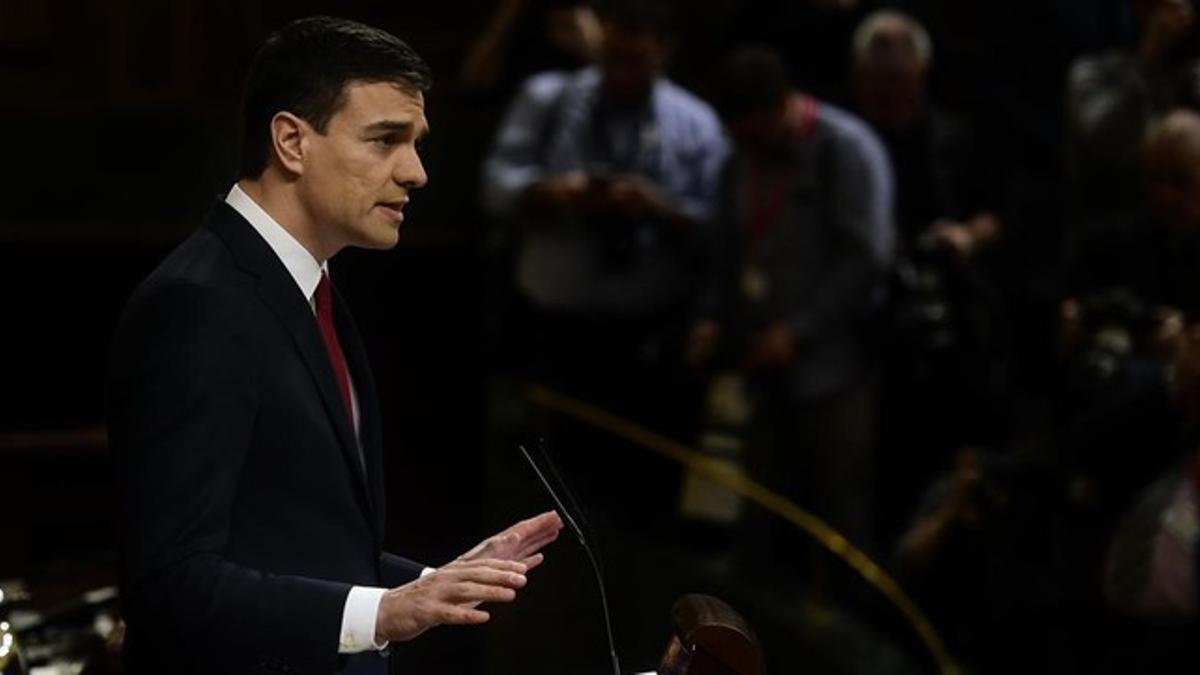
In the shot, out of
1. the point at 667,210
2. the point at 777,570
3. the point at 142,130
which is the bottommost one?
the point at 777,570

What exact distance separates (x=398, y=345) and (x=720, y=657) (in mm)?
4126

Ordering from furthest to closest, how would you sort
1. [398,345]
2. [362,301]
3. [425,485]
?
1. [398,345]
2. [362,301]
3. [425,485]

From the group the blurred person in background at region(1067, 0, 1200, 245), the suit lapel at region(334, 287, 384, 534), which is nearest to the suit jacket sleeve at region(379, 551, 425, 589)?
the suit lapel at region(334, 287, 384, 534)

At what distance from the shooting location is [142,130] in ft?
16.5

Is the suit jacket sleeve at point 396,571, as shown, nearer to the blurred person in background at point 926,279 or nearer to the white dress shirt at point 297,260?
the white dress shirt at point 297,260

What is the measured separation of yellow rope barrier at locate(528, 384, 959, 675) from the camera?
5109mm

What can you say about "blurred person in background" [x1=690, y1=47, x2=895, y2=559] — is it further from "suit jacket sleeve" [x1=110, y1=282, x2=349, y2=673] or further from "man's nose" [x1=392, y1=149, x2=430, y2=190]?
"suit jacket sleeve" [x1=110, y1=282, x2=349, y2=673]

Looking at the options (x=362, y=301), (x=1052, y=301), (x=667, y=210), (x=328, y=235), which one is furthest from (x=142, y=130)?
(x=328, y=235)

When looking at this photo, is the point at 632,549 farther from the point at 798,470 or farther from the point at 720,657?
the point at 720,657

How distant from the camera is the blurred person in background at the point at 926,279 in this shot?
5.23 metres

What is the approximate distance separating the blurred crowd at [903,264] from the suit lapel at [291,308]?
2830 millimetres

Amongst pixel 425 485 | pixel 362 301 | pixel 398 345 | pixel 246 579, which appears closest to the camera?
pixel 246 579

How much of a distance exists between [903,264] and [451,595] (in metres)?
3.45

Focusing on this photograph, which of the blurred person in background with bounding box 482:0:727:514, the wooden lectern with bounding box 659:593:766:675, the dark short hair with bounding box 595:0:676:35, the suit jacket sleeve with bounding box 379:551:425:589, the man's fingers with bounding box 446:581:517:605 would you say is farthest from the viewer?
the blurred person in background with bounding box 482:0:727:514
